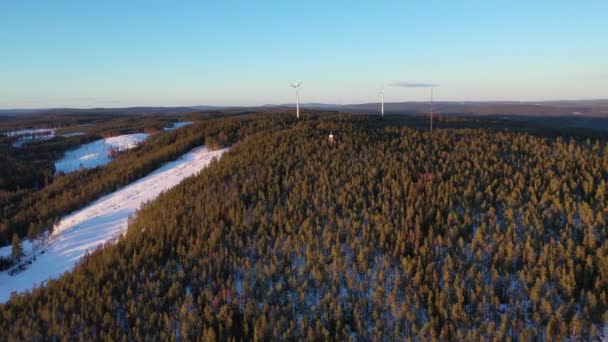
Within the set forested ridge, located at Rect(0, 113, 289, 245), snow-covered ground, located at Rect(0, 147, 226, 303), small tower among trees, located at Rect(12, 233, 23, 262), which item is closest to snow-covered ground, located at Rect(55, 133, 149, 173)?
forested ridge, located at Rect(0, 113, 289, 245)

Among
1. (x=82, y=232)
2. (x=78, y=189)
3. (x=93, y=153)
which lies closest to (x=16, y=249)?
(x=82, y=232)

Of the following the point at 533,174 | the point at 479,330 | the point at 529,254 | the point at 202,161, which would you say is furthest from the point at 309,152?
the point at 479,330

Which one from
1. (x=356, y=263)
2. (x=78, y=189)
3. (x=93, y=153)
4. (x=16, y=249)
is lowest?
(x=16, y=249)

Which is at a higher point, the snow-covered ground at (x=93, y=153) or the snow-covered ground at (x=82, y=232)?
the snow-covered ground at (x=93, y=153)

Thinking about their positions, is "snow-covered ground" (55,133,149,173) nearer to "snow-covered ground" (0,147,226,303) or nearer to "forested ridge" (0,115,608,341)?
"snow-covered ground" (0,147,226,303)

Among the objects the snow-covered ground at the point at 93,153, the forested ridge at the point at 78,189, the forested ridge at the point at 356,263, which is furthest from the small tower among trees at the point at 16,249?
the snow-covered ground at the point at 93,153

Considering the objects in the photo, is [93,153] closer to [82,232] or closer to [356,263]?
[82,232]

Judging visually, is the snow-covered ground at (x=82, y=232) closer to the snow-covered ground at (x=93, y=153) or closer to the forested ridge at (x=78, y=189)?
the forested ridge at (x=78, y=189)

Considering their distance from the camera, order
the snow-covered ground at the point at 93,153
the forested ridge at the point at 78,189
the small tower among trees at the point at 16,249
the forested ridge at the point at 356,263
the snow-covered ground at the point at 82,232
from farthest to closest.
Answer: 1. the snow-covered ground at the point at 93,153
2. the forested ridge at the point at 78,189
3. the small tower among trees at the point at 16,249
4. the snow-covered ground at the point at 82,232
5. the forested ridge at the point at 356,263
